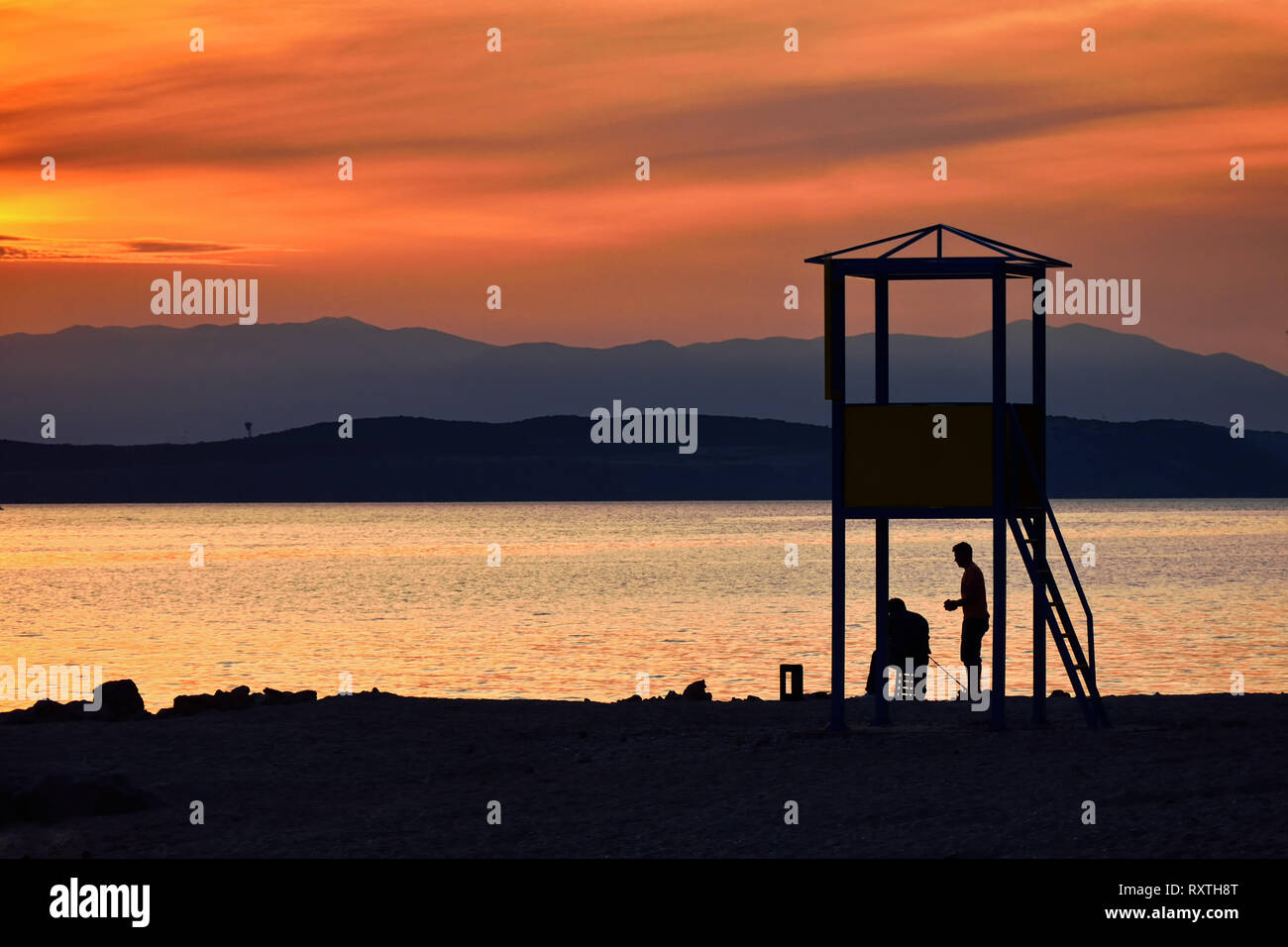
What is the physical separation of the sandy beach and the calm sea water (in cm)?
1514

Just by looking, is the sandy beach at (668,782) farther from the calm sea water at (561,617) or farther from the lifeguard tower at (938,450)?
the calm sea water at (561,617)

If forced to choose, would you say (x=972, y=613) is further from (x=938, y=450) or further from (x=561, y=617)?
(x=561, y=617)

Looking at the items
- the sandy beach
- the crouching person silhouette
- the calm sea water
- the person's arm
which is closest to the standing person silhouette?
the person's arm

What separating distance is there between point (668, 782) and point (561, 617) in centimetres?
4991

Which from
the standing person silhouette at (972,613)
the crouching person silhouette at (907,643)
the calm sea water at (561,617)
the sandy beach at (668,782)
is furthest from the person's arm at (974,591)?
the calm sea water at (561,617)

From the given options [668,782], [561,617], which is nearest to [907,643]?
[668,782]

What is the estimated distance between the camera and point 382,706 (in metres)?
23.3

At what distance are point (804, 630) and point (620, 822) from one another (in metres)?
42.9

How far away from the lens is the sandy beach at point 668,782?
14.0m

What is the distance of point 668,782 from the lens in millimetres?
17016

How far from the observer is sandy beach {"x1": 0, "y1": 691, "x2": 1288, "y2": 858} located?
14.0 meters

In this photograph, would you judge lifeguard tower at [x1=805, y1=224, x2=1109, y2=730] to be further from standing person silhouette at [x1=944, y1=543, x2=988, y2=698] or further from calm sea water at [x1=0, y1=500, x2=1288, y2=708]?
calm sea water at [x1=0, y1=500, x2=1288, y2=708]
